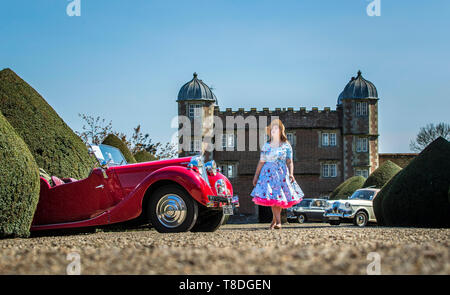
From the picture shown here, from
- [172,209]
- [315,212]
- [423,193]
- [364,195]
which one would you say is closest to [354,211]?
[364,195]

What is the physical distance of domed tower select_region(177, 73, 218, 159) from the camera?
4431cm

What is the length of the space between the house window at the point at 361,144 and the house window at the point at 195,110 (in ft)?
42.7

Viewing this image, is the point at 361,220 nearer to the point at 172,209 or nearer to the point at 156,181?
the point at 172,209

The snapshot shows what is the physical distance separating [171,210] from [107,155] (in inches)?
67.3

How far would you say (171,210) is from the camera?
7.38 metres

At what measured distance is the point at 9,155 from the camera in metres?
7.24

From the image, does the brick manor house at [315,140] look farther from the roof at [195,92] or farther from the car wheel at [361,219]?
the car wheel at [361,219]

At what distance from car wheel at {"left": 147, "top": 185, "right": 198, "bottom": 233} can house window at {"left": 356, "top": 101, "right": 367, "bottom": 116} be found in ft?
132

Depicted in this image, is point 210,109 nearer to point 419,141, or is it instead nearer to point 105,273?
point 419,141

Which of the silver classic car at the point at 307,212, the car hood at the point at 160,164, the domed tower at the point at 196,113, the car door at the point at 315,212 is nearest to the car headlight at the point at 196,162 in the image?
the car hood at the point at 160,164

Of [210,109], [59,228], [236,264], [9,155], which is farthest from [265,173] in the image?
[210,109]

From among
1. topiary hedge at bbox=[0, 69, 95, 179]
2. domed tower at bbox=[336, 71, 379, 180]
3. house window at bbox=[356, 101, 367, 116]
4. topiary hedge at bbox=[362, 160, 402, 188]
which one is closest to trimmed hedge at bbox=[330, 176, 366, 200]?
topiary hedge at bbox=[362, 160, 402, 188]

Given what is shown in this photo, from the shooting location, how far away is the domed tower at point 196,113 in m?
44.3

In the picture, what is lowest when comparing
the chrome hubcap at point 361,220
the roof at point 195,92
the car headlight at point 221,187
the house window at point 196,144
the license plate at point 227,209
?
the chrome hubcap at point 361,220
